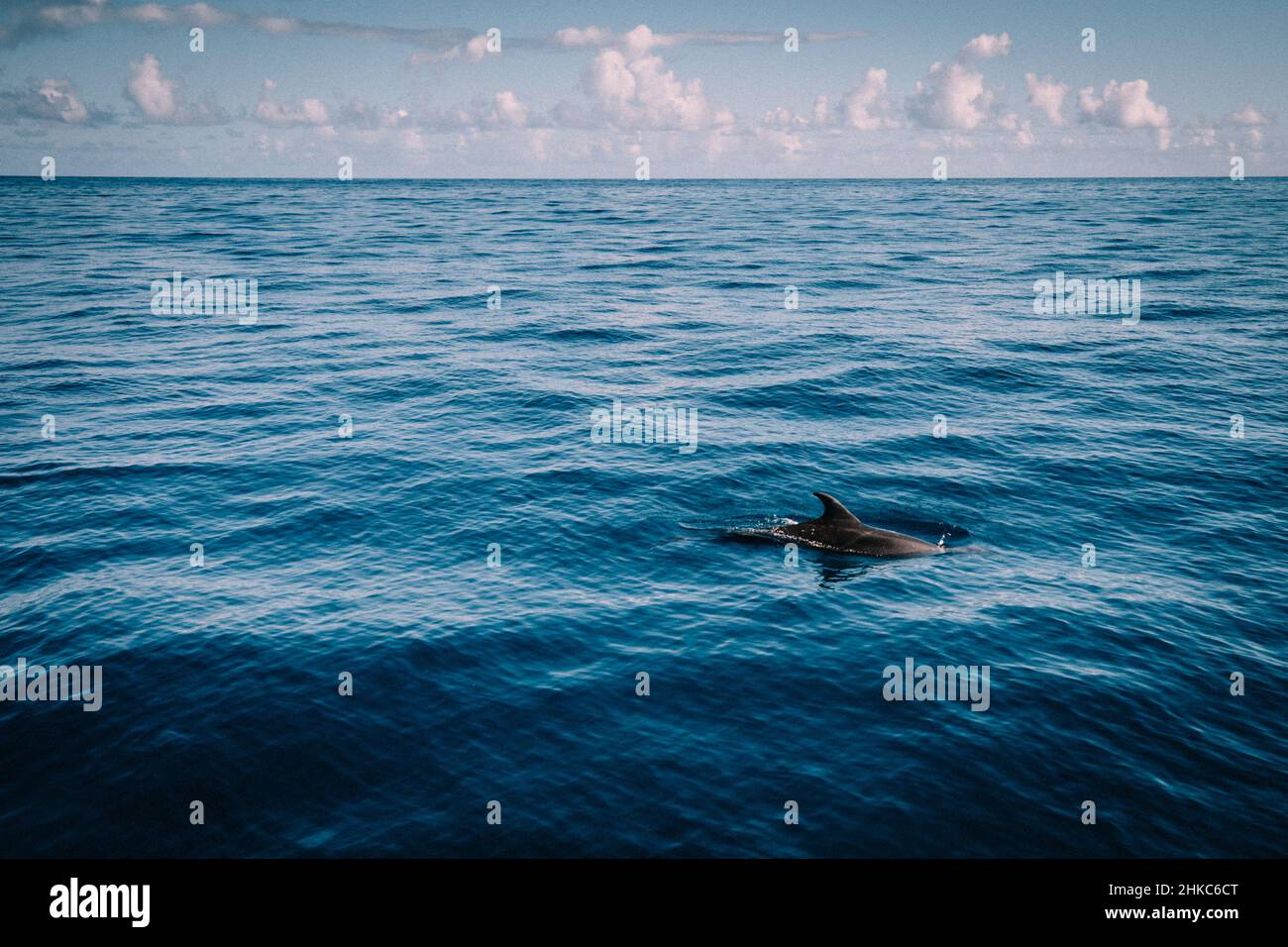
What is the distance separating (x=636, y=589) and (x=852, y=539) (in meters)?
6.67

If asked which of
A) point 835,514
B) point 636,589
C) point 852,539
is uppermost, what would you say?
point 835,514

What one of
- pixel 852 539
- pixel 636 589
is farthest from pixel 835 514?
pixel 636 589

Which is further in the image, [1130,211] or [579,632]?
[1130,211]

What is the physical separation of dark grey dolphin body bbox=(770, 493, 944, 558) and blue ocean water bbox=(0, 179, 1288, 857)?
0.72 metres

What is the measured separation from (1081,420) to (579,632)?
28033mm

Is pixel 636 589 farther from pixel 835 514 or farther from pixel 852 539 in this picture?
pixel 852 539

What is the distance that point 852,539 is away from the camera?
1005 inches

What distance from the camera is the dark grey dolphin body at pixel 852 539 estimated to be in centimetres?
2531

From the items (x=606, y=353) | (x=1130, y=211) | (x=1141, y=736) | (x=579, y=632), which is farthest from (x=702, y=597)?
(x=1130, y=211)

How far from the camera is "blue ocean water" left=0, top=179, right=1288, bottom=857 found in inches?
615

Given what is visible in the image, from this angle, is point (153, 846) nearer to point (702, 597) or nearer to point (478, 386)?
point (702, 597)

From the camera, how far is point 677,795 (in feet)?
51.5

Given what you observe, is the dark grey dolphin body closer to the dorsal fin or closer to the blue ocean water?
the dorsal fin
